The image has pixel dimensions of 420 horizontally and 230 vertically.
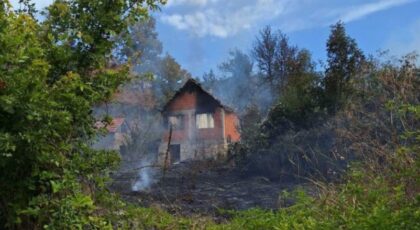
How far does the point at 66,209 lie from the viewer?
391 centimetres

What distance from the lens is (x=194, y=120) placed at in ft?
106

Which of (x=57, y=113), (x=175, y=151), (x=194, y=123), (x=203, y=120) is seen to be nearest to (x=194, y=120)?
(x=194, y=123)

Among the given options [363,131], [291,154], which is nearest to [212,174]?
[291,154]

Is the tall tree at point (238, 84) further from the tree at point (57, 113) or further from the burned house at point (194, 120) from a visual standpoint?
the tree at point (57, 113)

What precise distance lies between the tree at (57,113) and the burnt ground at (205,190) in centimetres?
450

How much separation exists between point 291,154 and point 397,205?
49.8 feet

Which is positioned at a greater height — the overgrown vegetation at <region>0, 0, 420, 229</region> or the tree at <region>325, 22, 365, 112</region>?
the tree at <region>325, 22, 365, 112</region>

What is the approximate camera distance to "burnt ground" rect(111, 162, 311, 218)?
11.7m

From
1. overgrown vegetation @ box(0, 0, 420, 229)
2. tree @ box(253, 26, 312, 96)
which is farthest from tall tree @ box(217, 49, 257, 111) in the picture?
overgrown vegetation @ box(0, 0, 420, 229)

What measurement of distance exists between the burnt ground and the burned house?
7.15 metres

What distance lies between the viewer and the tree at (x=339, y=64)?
1903 centimetres

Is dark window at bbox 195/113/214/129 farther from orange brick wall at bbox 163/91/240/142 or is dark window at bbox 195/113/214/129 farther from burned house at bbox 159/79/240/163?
orange brick wall at bbox 163/91/240/142

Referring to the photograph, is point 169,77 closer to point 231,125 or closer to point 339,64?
point 231,125

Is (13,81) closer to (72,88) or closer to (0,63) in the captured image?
(0,63)
